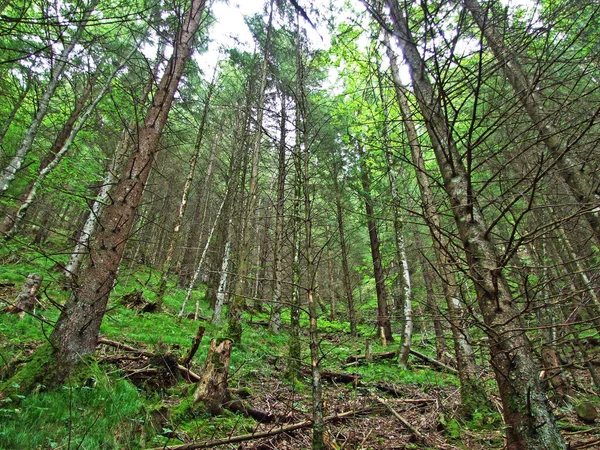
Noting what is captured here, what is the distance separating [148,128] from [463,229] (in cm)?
438

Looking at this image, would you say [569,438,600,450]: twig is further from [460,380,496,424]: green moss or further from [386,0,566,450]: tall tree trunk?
[460,380,496,424]: green moss

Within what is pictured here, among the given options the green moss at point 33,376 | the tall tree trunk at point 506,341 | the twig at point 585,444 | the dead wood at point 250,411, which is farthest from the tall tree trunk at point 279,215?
the green moss at point 33,376

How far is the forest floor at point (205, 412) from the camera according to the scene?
9.20ft

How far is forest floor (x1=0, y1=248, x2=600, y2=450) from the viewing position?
2805mm

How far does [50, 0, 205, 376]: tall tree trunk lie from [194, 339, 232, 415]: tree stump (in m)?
1.44

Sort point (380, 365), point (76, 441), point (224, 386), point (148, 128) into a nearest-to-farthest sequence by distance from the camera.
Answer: point (76, 441), point (224, 386), point (148, 128), point (380, 365)

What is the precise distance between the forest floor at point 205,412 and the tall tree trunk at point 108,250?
306mm

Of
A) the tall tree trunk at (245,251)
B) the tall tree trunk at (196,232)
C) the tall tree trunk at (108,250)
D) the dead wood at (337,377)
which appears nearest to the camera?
the tall tree trunk at (108,250)

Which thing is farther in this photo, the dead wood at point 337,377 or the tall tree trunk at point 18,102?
the dead wood at point 337,377

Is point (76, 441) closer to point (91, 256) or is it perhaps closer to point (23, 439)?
point (23, 439)

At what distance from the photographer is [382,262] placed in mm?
13055

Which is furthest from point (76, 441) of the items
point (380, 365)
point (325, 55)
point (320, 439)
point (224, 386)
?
point (380, 365)

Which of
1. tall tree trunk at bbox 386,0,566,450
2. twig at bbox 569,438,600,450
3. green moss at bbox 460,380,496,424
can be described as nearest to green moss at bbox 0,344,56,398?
tall tree trunk at bbox 386,0,566,450

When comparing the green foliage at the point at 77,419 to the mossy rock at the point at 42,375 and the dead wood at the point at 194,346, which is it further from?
the dead wood at the point at 194,346
